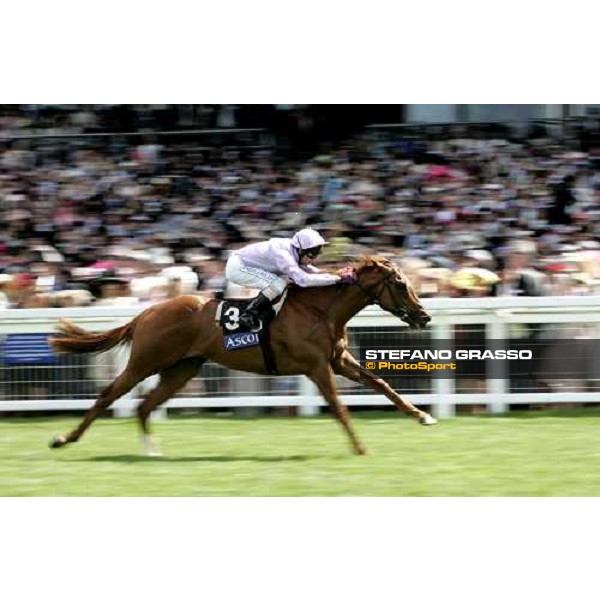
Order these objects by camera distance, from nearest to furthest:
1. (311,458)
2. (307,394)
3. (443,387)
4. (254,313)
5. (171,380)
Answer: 1. (311,458)
2. (254,313)
3. (171,380)
4. (443,387)
5. (307,394)

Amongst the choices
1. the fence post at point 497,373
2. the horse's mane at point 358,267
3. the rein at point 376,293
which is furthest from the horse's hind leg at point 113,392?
the fence post at point 497,373

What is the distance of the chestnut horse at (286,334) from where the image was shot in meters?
7.71

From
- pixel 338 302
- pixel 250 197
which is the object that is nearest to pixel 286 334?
pixel 338 302

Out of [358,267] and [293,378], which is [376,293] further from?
[293,378]

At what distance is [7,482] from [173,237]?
6.77m

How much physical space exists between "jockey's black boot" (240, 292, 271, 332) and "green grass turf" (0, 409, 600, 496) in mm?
880

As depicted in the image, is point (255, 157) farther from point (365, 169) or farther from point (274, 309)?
point (274, 309)

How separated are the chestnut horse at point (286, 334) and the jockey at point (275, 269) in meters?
0.14

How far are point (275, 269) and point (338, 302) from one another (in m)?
0.49

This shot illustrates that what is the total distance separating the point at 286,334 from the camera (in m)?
7.71

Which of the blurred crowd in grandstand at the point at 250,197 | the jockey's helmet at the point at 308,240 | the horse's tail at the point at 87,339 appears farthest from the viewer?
the blurred crowd in grandstand at the point at 250,197

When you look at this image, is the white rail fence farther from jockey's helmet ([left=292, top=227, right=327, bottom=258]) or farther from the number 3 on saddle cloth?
jockey's helmet ([left=292, top=227, right=327, bottom=258])

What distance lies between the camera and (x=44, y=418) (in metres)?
9.77

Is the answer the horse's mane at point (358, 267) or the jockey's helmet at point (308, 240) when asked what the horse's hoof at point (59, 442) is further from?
the jockey's helmet at point (308, 240)
